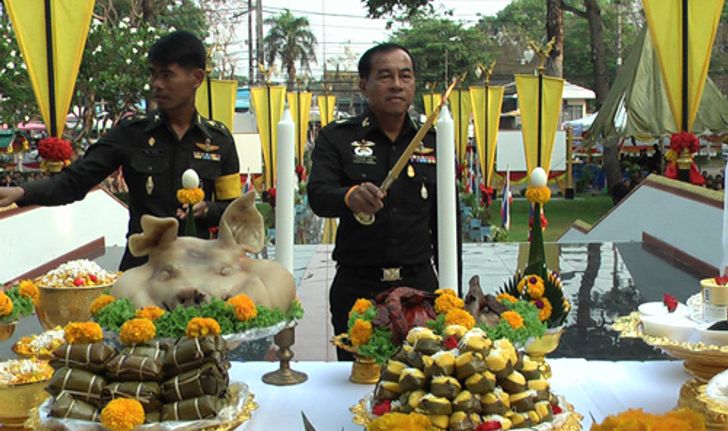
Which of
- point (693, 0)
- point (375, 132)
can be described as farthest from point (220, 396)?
point (693, 0)

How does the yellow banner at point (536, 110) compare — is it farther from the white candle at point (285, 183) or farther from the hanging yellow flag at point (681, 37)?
the white candle at point (285, 183)

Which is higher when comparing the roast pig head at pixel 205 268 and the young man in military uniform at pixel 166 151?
the young man in military uniform at pixel 166 151

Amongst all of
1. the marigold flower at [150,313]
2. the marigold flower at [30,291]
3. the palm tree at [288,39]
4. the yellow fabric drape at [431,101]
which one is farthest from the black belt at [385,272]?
the palm tree at [288,39]

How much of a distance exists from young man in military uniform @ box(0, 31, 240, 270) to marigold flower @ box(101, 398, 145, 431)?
955 mm

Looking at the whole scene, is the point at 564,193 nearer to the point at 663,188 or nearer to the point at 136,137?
the point at 663,188

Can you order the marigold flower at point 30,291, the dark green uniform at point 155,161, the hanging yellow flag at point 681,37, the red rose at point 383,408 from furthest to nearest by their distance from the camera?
1. the hanging yellow flag at point 681,37
2. the dark green uniform at point 155,161
3. the marigold flower at point 30,291
4. the red rose at point 383,408

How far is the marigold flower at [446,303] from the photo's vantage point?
1.20m

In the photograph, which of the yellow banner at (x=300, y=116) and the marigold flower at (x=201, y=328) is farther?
the yellow banner at (x=300, y=116)

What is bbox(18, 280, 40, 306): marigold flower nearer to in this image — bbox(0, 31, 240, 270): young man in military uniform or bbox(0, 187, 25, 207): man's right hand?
bbox(0, 187, 25, 207): man's right hand

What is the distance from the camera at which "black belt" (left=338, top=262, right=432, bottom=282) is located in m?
1.98

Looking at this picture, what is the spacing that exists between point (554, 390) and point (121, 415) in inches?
29.8

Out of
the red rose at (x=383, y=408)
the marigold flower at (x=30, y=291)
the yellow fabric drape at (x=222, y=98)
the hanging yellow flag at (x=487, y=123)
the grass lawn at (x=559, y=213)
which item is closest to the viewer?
the red rose at (x=383, y=408)

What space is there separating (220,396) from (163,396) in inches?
3.3

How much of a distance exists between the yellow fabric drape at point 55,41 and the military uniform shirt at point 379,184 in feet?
9.28
